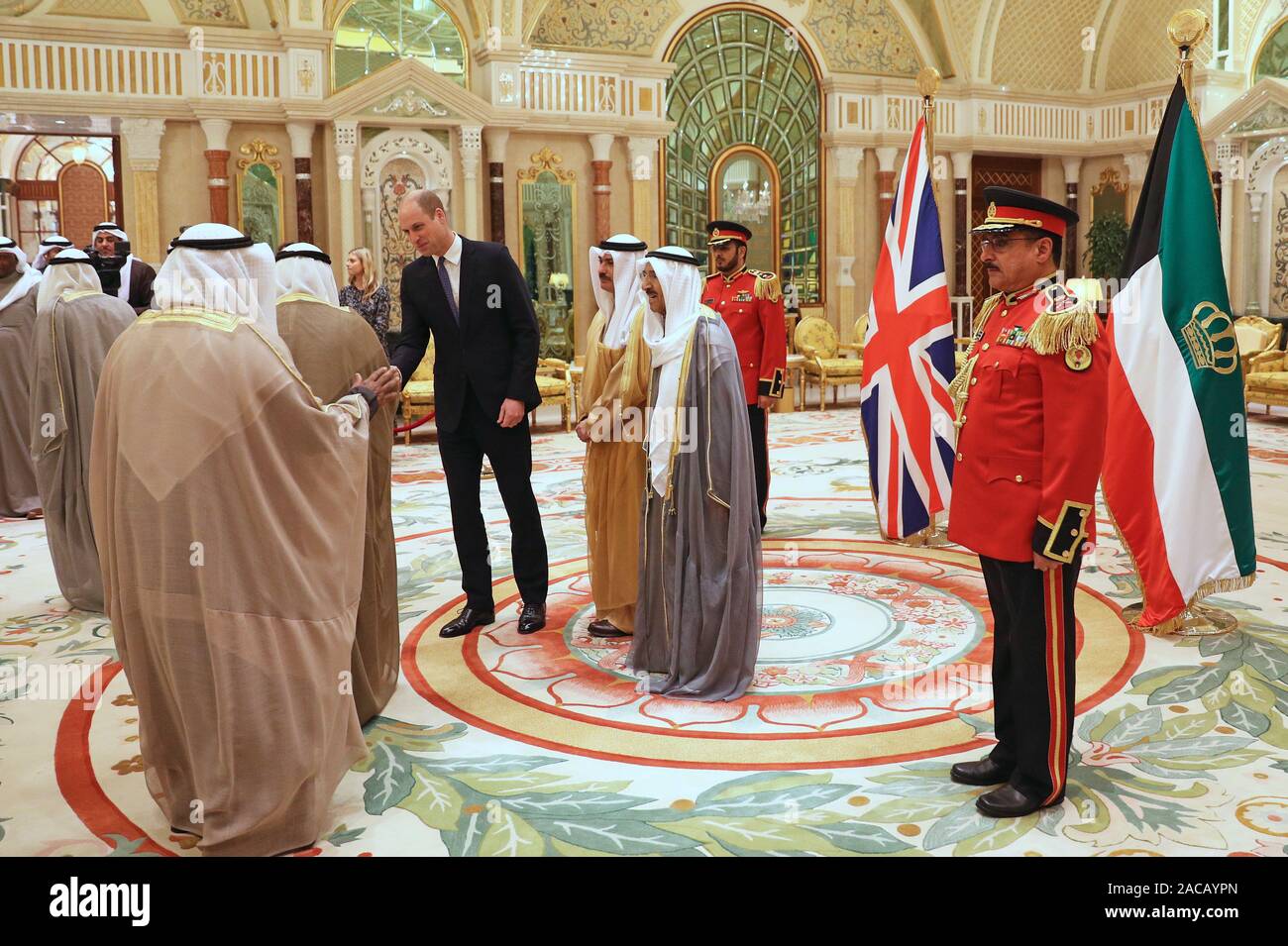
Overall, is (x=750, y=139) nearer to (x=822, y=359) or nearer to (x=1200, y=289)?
(x=822, y=359)

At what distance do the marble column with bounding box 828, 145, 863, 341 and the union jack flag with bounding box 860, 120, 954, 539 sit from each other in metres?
7.03

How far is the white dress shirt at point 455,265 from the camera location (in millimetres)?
4184

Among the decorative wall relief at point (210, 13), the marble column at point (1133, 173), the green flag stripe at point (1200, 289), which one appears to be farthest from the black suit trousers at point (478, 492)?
the marble column at point (1133, 173)

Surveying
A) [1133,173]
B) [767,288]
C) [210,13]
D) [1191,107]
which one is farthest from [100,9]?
[1133,173]

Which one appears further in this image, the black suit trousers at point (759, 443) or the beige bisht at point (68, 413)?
the black suit trousers at point (759, 443)

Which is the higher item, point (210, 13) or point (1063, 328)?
point (210, 13)

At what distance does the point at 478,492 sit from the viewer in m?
4.34

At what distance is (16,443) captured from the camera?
680cm

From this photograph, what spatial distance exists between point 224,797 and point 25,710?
1439 millimetres

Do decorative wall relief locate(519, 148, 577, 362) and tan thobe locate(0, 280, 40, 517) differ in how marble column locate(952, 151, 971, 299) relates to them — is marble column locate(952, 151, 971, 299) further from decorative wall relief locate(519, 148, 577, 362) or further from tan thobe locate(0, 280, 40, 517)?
tan thobe locate(0, 280, 40, 517)

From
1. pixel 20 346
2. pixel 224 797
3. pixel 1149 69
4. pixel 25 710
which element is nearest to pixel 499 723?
pixel 224 797

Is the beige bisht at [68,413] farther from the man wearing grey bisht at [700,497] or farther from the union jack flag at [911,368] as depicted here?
the union jack flag at [911,368]

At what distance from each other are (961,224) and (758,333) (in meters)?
8.47

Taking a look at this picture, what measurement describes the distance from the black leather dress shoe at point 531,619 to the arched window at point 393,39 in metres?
7.75
